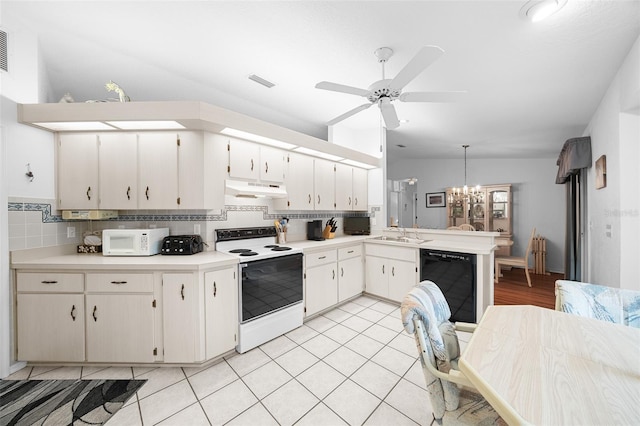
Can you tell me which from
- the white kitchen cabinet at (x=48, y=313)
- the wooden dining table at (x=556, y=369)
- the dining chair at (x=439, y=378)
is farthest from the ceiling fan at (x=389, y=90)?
the white kitchen cabinet at (x=48, y=313)

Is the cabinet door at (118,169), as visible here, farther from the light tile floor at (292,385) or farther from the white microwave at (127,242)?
the light tile floor at (292,385)

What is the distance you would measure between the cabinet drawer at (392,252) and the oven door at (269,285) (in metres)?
1.37

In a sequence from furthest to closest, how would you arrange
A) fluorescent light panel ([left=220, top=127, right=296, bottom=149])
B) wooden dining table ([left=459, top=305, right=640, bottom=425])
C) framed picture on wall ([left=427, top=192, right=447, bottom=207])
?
framed picture on wall ([left=427, top=192, right=447, bottom=207]) < fluorescent light panel ([left=220, top=127, right=296, bottom=149]) < wooden dining table ([left=459, top=305, right=640, bottom=425])

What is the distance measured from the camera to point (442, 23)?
182 cm

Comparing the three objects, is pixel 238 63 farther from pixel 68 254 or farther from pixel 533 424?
pixel 533 424

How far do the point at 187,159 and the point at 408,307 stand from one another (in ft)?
7.88

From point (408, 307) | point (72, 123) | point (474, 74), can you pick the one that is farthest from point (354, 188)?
point (72, 123)

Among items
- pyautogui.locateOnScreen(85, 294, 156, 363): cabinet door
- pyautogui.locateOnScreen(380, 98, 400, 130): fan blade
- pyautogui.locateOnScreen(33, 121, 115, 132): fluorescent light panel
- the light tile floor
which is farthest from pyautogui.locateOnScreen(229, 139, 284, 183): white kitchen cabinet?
the light tile floor

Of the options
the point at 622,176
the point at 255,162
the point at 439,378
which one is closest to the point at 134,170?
the point at 255,162

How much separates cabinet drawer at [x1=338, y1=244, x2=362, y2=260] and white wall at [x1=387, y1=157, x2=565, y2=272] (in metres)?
4.32

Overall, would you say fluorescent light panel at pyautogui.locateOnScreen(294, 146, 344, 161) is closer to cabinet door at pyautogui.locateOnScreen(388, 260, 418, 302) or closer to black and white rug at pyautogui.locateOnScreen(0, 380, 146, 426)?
cabinet door at pyautogui.locateOnScreen(388, 260, 418, 302)

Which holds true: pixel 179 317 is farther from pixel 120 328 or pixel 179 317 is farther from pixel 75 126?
pixel 75 126

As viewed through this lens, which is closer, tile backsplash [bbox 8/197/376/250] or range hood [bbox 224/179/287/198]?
tile backsplash [bbox 8/197/376/250]

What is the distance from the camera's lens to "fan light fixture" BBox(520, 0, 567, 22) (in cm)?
154
